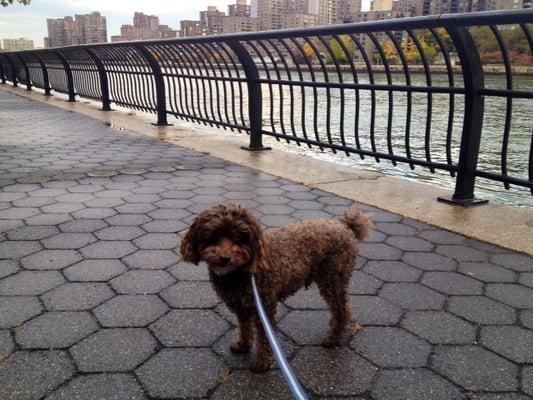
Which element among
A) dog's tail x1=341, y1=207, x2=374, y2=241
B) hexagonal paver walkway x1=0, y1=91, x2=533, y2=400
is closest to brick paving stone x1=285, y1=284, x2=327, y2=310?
hexagonal paver walkway x1=0, y1=91, x2=533, y2=400

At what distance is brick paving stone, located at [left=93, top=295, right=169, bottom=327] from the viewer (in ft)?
8.16

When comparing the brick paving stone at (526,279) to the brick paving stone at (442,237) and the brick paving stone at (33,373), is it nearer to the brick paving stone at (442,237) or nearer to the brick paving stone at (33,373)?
the brick paving stone at (442,237)

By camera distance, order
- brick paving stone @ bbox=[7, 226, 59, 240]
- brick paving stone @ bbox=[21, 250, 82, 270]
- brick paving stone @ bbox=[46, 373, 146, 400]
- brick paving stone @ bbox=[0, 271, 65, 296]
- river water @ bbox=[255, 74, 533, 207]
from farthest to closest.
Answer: river water @ bbox=[255, 74, 533, 207], brick paving stone @ bbox=[7, 226, 59, 240], brick paving stone @ bbox=[21, 250, 82, 270], brick paving stone @ bbox=[0, 271, 65, 296], brick paving stone @ bbox=[46, 373, 146, 400]

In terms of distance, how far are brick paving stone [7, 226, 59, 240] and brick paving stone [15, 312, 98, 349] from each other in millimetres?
1291

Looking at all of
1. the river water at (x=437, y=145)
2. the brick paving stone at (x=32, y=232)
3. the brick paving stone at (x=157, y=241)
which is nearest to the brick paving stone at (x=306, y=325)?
the brick paving stone at (x=157, y=241)

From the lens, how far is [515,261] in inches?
127

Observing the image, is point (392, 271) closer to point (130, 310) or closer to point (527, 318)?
point (527, 318)

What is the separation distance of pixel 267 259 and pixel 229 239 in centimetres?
19

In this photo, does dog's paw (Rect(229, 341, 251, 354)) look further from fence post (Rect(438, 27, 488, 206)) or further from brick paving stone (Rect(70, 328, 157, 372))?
fence post (Rect(438, 27, 488, 206))

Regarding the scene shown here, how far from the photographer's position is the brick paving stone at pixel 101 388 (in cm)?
193

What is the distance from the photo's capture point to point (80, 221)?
13.1 feet

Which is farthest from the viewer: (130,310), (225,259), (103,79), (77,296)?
(103,79)

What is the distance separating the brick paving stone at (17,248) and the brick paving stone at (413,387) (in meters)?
2.61

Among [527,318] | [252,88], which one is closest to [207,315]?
[527,318]
